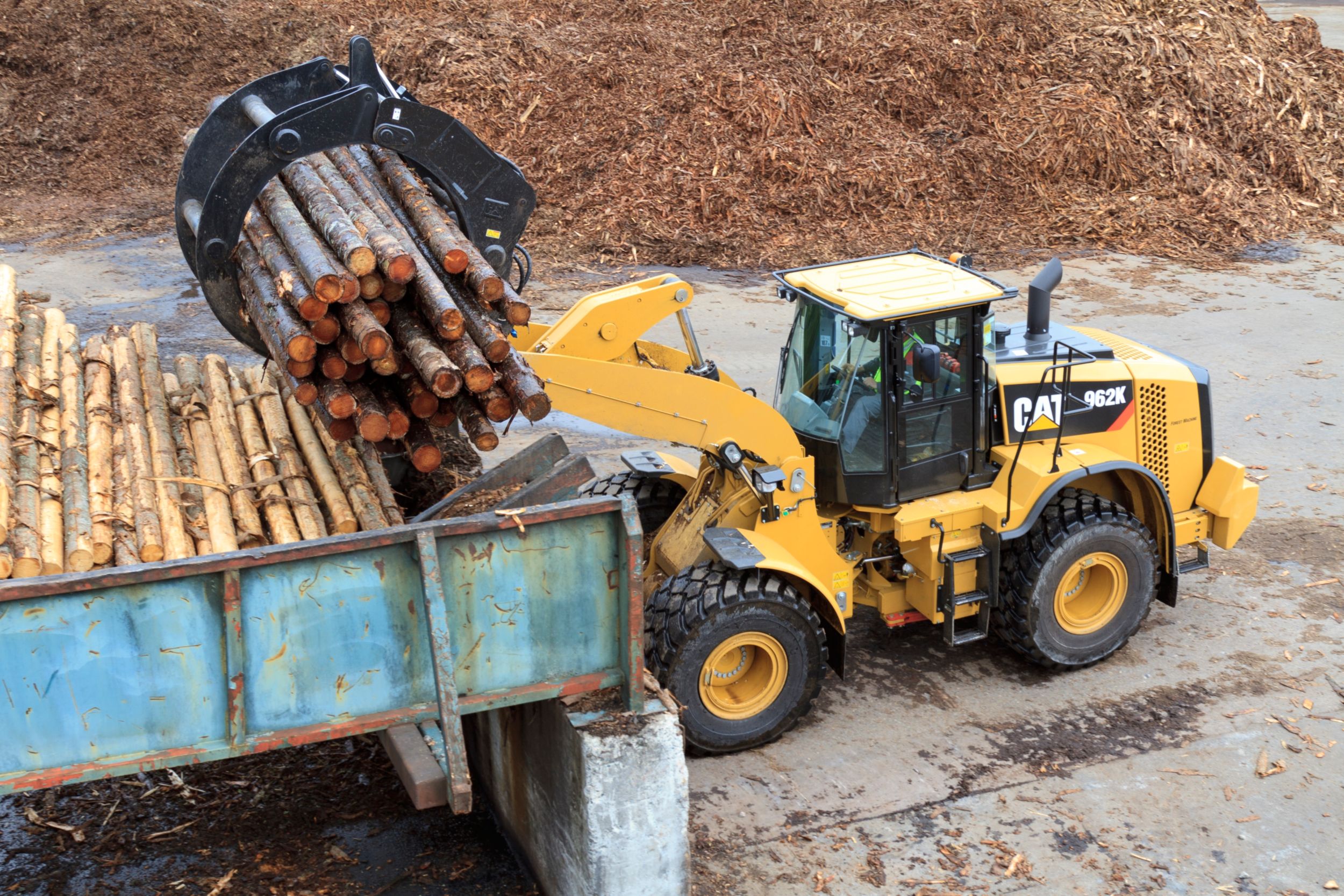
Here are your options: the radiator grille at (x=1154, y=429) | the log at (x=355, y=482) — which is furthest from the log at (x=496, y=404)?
the radiator grille at (x=1154, y=429)

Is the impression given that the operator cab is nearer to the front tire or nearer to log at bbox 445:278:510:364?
the front tire

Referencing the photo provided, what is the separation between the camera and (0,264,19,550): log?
490 centimetres

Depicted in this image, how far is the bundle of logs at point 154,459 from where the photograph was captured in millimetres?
5031

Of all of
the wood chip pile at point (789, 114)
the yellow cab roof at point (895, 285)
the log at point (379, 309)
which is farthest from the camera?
the wood chip pile at point (789, 114)

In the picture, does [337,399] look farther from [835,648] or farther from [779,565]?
[835,648]

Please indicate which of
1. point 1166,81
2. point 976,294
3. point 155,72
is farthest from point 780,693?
point 155,72

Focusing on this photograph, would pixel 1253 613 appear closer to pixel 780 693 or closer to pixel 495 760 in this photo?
pixel 780 693

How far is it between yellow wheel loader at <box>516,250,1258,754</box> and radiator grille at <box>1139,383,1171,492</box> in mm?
14

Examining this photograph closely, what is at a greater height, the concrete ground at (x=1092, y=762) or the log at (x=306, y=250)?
the log at (x=306, y=250)

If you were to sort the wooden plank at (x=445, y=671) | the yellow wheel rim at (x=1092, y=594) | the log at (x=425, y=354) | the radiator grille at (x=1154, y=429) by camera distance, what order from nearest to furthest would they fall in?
the wooden plank at (x=445, y=671) → the log at (x=425, y=354) → the yellow wheel rim at (x=1092, y=594) → the radiator grille at (x=1154, y=429)

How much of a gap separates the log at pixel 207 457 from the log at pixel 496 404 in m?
1.17

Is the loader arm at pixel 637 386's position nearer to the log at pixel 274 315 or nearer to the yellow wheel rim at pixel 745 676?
the yellow wheel rim at pixel 745 676

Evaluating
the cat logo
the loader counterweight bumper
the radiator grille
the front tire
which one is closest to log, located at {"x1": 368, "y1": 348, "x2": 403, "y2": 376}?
the front tire

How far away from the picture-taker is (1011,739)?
23.3 feet
